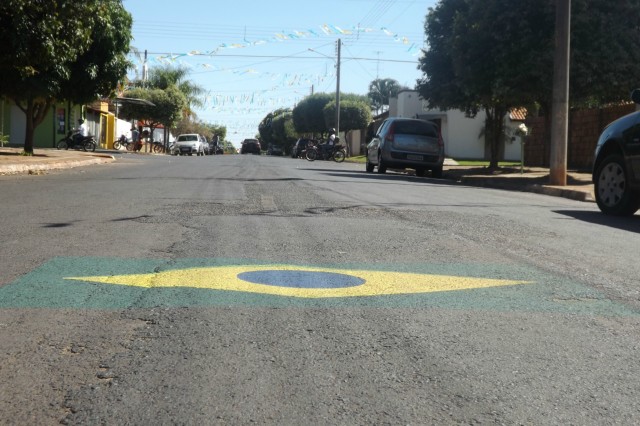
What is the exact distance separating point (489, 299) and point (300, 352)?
1804mm

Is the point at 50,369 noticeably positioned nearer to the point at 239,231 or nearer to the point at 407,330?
the point at 407,330

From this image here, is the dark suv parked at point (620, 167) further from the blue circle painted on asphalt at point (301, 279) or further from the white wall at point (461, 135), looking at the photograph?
the white wall at point (461, 135)

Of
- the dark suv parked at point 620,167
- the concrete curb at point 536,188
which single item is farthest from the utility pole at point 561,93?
the dark suv parked at point 620,167

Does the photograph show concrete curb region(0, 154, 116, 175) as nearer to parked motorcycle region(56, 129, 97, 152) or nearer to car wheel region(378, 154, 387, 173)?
car wheel region(378, 154, 387, 173)

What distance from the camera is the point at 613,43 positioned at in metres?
20.2

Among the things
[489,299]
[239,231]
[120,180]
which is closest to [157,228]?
[239,231]

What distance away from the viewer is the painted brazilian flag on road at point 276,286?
4.99 m

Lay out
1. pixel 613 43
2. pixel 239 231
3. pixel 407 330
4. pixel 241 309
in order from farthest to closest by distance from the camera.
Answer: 1. pixel 613 43
2. pixel 239 231
3. pixel 241 309
4. pixel 407 330

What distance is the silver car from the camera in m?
23.2

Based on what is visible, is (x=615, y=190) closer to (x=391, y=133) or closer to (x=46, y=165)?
(x=391, y=133)

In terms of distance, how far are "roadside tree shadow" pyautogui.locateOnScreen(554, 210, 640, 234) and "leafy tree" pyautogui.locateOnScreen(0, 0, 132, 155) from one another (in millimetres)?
12222

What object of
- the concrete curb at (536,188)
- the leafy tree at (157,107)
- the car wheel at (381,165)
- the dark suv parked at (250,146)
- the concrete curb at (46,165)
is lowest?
the concrete curb at (536,188)

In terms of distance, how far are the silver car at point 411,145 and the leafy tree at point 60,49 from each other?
8.90 metres

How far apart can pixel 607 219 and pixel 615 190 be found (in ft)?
2.12
